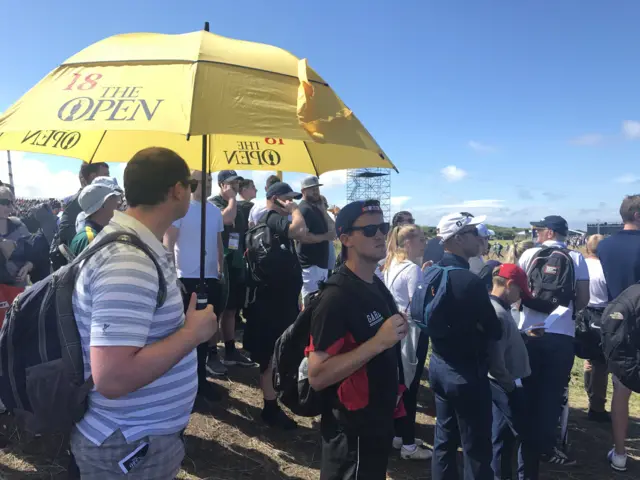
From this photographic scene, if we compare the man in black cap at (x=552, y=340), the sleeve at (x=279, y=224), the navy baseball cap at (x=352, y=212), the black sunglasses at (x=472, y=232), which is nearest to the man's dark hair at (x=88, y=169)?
the sleeve at (x=279, y=224)

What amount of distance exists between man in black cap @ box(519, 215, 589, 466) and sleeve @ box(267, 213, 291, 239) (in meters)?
2.40

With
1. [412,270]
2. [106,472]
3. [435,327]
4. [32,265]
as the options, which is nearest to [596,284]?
[412,270]

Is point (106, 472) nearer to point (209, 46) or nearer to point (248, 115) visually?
point (248, 115)

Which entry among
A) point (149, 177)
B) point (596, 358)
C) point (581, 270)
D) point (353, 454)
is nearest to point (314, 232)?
point (353, 454)

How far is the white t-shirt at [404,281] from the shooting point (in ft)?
14.7

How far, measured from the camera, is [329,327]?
236 cm

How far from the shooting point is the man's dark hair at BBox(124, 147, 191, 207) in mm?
1796

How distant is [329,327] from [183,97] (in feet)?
4.56

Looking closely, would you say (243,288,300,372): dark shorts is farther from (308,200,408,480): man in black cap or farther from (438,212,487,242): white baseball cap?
(308,200,408,480): man in black cap

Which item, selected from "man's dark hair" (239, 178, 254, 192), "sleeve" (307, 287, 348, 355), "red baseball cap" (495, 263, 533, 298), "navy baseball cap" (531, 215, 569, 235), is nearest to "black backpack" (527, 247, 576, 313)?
"navy baseball cap" (531, 215, 569, 235)

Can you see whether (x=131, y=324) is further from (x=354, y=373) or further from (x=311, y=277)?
(x=311, y=277)

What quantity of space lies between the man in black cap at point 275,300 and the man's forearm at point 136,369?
265 cm

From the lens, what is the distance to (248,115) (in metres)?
2.29

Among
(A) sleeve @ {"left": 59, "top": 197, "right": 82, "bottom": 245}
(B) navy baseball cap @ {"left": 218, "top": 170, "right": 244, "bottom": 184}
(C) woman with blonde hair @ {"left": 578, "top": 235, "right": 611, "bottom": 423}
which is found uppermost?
(B) navy baseball cap @ {"left": 218, "top": 170, "right": 244, "bottom": 184}
